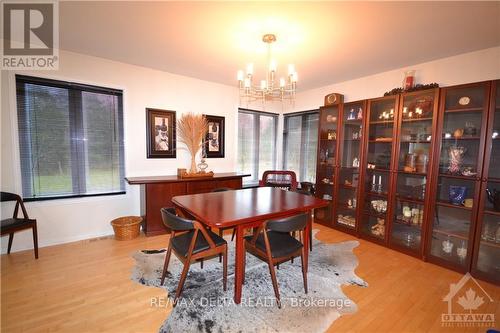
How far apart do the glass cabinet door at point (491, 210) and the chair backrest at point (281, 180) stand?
247cm

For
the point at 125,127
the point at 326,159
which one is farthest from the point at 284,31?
the point at 125,127

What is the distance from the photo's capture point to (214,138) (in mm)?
4262

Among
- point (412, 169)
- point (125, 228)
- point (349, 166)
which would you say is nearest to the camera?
point (412, 169)

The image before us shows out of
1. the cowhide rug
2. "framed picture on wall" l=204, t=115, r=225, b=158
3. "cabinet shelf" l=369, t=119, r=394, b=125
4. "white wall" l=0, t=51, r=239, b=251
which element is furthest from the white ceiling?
the cowhide rug

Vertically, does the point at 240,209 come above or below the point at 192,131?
below

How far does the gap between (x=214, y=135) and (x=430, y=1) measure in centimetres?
332

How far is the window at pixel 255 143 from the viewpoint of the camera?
480 centimetres

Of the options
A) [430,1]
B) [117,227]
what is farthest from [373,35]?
[117,227]

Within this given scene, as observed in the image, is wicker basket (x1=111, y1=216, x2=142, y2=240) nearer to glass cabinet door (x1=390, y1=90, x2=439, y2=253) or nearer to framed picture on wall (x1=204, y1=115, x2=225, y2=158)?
framed picture on wall (x1=204, y1=115, x2=225, y2=158)

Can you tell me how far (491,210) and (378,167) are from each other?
49.3 inches

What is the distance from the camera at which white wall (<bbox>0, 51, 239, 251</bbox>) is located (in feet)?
8.77

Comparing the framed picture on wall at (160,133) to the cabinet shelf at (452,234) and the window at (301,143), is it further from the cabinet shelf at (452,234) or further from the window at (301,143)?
the cabinet shelf at (452,234)

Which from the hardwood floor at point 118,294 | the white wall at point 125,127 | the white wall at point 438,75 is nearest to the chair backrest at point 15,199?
the white wall at point 125,127

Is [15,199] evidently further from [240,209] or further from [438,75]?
[438,75]
